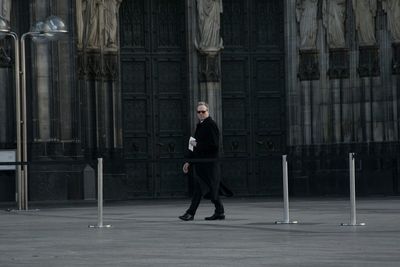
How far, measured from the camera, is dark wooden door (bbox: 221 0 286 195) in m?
41.8

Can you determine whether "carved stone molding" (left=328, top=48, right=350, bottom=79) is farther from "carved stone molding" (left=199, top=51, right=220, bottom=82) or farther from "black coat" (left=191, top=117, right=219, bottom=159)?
"black coat" (left=191, top=117, right=219, bottom=159)

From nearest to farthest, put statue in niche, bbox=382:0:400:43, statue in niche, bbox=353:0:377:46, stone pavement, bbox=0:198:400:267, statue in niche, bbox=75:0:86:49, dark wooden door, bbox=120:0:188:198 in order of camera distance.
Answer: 1. stone pavement, bbox=0:198:400:267
2. statue in niche, bbox=75:0:86:49
3. statue in niche, bbox=382:0:400:43
4. statue in niche, bbox=353:0:377:46
5. dark wooden door, bbox=120:0:188:198

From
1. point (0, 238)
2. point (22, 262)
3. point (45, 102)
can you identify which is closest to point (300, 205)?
point (45, 102)

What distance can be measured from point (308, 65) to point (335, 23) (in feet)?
4.91

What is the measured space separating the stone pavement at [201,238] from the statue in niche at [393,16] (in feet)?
32.3

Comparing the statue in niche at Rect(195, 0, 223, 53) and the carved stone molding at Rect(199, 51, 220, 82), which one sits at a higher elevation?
the statue in niche at Rect(195, 0, 223, 53)

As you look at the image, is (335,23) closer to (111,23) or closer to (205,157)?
(111,23)

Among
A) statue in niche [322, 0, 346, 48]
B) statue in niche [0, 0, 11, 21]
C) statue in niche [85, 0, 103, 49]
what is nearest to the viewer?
statue in niche [0, 0, 11, 21]

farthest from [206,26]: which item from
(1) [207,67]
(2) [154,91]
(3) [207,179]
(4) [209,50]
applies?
(3) [207,179]

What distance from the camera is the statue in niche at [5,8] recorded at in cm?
3597

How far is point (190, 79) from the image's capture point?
4097 centimetres

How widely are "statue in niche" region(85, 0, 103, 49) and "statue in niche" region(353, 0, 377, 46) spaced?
24.7ft

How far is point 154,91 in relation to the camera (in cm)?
4119

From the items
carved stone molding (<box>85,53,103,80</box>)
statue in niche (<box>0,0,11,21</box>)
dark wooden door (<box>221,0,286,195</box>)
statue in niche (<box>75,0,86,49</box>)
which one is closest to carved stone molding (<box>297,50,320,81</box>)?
dark wooden door (<box>221,0,286,195</box>)
